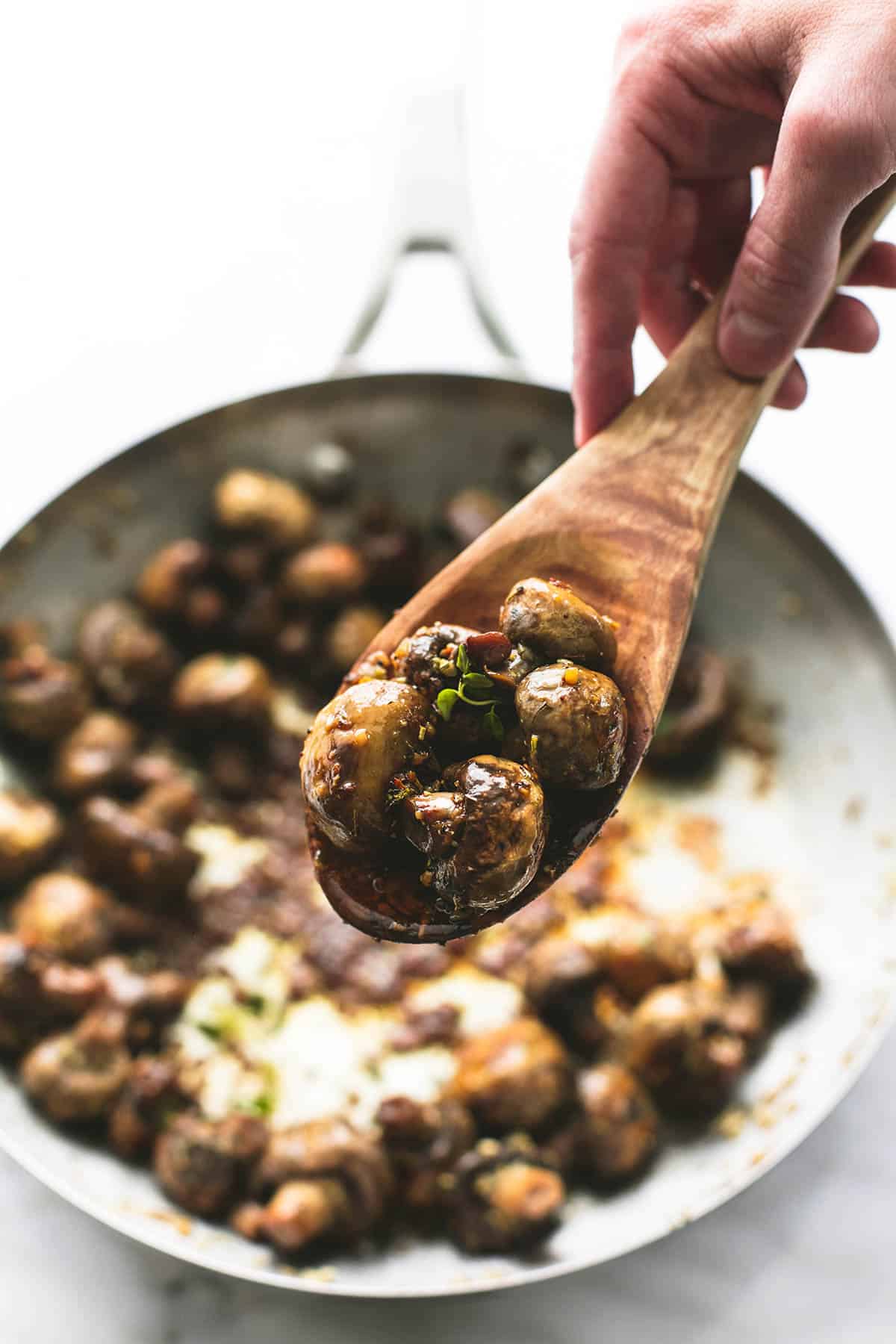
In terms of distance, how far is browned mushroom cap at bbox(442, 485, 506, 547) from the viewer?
3119 mm

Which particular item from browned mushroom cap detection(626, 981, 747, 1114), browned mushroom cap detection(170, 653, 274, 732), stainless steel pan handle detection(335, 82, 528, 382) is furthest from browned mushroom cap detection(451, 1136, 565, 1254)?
stainless steel pan handle detection(335, 82, 528, 382)

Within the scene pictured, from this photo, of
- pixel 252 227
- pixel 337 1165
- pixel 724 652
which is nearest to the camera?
pixel 337 1165

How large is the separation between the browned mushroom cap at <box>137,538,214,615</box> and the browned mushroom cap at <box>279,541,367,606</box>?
0.73 feet

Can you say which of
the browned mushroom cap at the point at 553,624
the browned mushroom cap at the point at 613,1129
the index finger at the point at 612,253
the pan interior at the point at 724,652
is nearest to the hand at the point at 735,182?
the index finger at the point at 612,253

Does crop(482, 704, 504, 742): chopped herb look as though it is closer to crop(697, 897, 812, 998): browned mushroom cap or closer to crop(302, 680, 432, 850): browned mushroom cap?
crop(302, 680, 432, 850): browned mushroom cap

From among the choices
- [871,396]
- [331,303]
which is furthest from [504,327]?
[871,396]

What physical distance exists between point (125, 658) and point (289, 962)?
831 millimetres

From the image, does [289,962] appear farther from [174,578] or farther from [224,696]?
[174,578]

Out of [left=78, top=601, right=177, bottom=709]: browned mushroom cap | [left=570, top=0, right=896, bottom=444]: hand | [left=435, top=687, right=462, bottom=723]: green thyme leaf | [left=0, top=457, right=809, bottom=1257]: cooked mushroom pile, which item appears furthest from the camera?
[left=78, top=601, right=177, bottom=709]: browned mushroom cap

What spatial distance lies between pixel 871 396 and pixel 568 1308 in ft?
8.31

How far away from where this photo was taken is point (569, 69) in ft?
12.7

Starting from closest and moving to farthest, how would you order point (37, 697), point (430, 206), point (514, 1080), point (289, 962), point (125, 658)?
point (514, 1080) → point (289, 962) → point (37, 697) → point (125, 658) → point (430, 206)

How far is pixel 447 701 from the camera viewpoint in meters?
1.74

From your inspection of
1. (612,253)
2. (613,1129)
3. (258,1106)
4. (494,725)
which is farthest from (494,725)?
(258,1106)
